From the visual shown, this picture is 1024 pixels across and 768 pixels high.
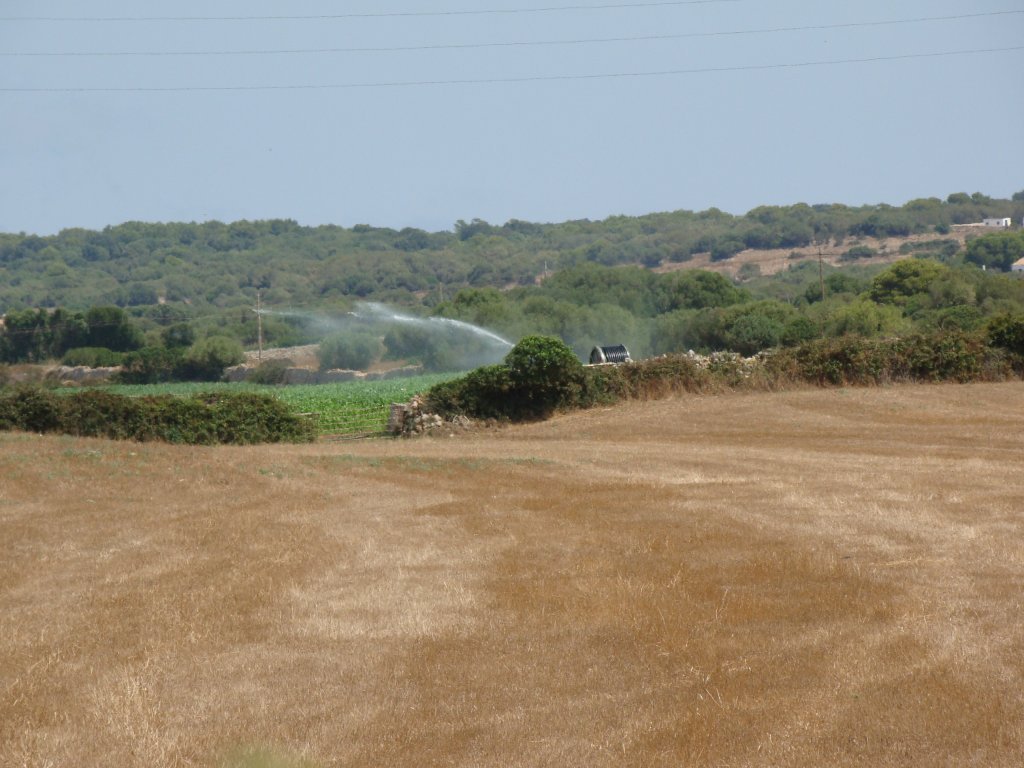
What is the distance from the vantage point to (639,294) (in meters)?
88.1

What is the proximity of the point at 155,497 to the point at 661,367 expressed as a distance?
1907 cm

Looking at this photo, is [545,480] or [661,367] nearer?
[545,480]

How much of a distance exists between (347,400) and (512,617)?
135ft

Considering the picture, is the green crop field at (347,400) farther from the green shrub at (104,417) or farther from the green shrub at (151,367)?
the green shrub at (151,367)

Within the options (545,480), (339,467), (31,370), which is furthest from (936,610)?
(31,370)

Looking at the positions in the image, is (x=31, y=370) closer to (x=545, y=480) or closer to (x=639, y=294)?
(x=639, y=294)

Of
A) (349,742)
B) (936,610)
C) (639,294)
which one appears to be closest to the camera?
(349,742)

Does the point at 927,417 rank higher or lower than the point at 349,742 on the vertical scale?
lower

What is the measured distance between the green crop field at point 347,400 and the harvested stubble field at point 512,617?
47.8 feet

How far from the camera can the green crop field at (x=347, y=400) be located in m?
38.3

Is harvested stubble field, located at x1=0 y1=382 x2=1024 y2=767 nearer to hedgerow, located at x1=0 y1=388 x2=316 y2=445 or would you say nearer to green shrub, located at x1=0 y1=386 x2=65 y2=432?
hedgerow, located at x1=0 y1=388 x2=316 y2=445

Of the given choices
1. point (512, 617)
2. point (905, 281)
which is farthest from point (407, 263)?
point (512, 617)

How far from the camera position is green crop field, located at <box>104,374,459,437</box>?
126ft

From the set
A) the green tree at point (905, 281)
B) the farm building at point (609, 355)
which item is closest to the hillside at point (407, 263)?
the green tree at point (905, 281)
